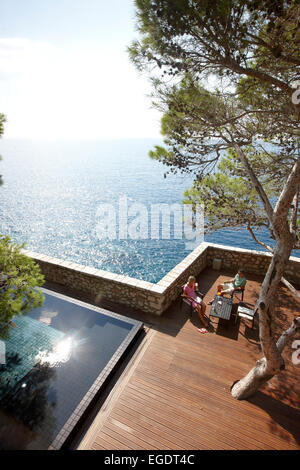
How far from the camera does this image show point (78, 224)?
3069cm

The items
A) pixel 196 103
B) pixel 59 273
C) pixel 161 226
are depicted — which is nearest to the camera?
pixel 196 103

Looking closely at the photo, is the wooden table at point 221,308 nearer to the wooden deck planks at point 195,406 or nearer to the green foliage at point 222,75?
the wooden deck planks at point 195,406

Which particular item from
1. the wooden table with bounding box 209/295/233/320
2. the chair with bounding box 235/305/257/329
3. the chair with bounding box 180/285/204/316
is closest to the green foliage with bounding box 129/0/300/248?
the chair with bounding box 180/285/204/316

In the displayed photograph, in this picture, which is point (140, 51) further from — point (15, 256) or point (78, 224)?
point (78, 224)

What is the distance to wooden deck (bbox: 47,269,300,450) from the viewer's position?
141 inches

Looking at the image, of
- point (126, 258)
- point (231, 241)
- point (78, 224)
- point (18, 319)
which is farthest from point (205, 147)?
point (78, 224)

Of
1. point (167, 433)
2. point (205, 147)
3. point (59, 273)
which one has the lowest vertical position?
point (167, 433)

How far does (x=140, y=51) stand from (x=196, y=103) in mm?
1549

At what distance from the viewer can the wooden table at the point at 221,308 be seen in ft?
19.1

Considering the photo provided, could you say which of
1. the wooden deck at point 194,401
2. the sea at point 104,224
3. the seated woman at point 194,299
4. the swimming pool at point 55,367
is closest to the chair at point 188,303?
the seated woman at point 194,299

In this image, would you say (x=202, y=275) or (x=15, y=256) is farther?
(x=202, y=275)

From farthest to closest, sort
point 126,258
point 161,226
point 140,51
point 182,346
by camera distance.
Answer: point 161,226 → point 126,258 → point 182,346 → point 140,51

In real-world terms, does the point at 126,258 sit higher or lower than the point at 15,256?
lower

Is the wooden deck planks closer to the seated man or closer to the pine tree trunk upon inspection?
the pine tree trunk
